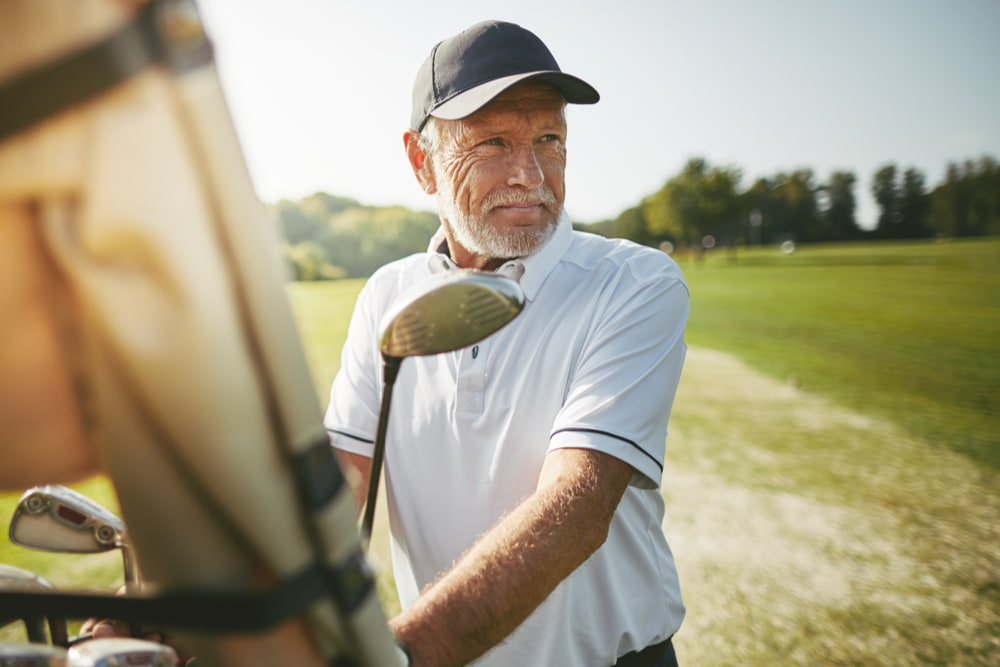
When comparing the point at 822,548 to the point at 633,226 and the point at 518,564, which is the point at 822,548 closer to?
the point at 518,564

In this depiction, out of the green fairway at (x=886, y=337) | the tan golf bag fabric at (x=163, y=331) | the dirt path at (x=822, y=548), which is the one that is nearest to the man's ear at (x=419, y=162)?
the tan golf bag fabric at (x=163, y=331)

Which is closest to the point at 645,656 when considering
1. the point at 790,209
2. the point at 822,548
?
the point at 822,548

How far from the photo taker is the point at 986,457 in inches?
252

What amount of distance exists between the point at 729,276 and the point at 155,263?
124ft

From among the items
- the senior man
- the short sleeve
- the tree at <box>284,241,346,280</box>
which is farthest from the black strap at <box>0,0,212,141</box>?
the tree at <box>284,241,346,280</box>

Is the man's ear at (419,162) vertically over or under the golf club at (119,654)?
over

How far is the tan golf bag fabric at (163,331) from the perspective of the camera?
464 millimetres

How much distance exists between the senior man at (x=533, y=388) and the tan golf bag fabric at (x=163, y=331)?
0.78 m

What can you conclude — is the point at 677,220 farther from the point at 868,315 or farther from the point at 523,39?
the point at 523,39

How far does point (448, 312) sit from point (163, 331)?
569 mm

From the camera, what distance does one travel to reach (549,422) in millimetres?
1684

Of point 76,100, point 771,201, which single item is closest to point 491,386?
point 76,100

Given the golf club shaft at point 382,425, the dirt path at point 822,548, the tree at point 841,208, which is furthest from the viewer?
the tree at point 841,208

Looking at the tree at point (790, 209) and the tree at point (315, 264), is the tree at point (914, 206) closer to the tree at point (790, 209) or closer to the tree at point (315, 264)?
the tree at point (790, 209)
